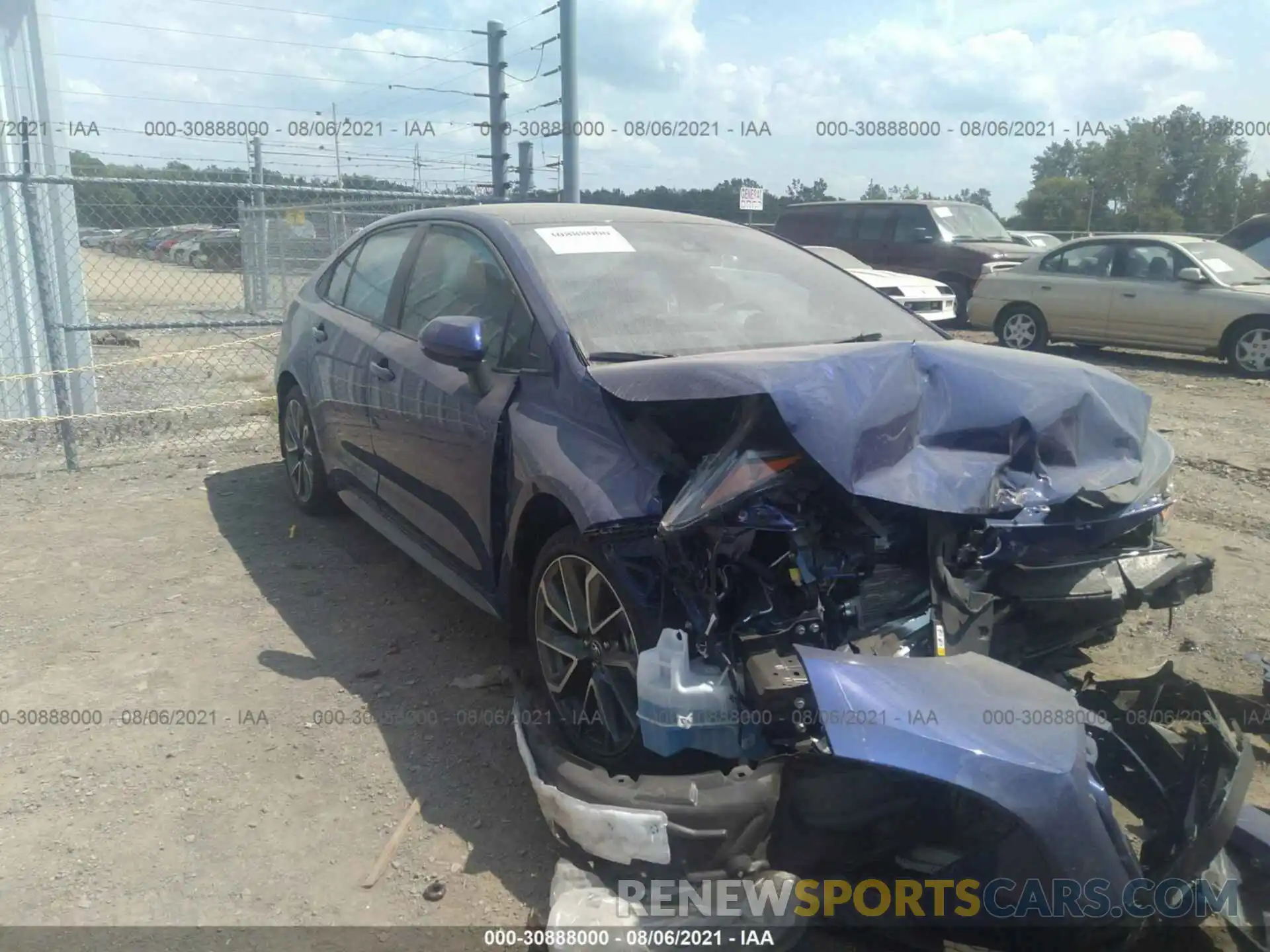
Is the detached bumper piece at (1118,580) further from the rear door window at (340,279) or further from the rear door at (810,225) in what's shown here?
the rear door at (810,225)

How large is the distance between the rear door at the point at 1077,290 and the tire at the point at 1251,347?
138 cm

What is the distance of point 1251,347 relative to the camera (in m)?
10.6

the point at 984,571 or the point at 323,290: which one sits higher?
the point at 323,290

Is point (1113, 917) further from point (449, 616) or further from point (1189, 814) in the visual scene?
point (449, 616)

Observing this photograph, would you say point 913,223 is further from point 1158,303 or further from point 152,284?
point 152,284

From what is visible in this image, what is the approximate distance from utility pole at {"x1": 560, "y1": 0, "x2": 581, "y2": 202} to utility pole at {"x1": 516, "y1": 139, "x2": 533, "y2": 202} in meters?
0.42

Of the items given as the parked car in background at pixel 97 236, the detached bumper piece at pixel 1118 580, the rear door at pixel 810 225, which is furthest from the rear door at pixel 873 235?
the detached bumper piece at pixel 1118 580

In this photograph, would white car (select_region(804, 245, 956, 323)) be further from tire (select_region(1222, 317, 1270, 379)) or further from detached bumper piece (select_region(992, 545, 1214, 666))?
detached bumper piece (select_region(992, 545, 1214, 666))

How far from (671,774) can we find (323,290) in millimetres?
3762

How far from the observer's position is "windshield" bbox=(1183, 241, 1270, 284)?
11094 mm

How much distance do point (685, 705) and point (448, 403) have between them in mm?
1795

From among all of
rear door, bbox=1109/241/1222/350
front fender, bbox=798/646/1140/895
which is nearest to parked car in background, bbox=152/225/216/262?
rear door, bbox=1109/241/1222/350

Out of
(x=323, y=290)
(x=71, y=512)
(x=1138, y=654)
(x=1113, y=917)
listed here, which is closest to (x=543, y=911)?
(x=1113, y=917)

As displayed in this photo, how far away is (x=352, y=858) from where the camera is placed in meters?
2.95
